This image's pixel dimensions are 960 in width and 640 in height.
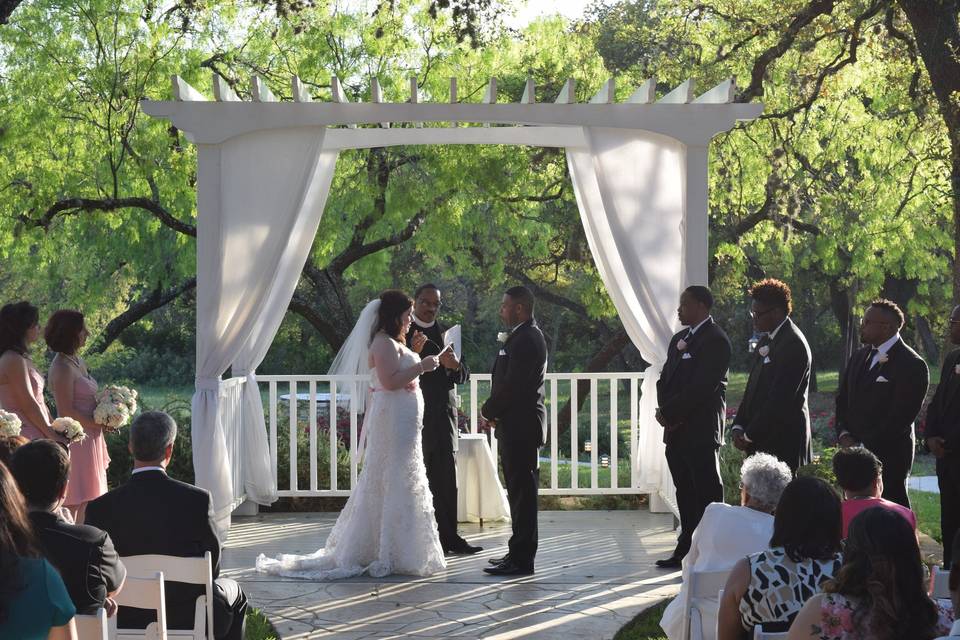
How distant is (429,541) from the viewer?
6.00m

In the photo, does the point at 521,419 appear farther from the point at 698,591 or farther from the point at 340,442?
the point at 340,442

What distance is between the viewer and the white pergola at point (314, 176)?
6379 millimetres

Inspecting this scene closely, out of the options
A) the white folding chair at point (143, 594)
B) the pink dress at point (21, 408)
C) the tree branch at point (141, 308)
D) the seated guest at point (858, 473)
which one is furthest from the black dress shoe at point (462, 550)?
the tree branch at point (141, 308)

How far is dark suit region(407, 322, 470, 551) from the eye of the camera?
6.44 meters

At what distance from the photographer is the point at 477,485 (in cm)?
739

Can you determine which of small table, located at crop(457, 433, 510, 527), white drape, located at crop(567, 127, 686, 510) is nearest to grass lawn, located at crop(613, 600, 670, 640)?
white drape, located at crop(567, 127, 686, 510)

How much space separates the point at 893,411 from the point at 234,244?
3.59 meters

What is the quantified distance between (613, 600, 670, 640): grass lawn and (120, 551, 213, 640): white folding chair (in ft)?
6.68

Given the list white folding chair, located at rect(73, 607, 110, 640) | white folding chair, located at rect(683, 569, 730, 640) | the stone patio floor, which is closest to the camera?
white folding chair, located at rect(73, 607, 110, 640)

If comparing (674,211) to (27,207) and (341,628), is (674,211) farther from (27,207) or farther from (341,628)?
(27,207)

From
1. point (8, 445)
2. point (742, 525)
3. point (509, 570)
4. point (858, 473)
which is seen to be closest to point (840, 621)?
point (742, 525)

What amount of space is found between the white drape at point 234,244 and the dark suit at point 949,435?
3.52 m

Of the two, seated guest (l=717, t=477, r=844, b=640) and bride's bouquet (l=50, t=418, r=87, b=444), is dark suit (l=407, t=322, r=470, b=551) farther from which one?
seated guest (l=717, t=477, r=844, b=640)

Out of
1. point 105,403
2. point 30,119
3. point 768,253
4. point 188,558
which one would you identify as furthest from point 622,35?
point 188,558
